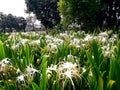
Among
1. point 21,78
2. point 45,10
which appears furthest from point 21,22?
point 21,78

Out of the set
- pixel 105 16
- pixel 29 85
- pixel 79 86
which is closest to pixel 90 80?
pixel 79 86

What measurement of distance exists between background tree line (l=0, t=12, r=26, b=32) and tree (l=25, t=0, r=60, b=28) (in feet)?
52.6

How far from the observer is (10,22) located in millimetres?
51531

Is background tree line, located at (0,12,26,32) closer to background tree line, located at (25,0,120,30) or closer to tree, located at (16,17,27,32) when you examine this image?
tree, located at (16,17,27,32)

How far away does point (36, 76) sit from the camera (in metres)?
2.43

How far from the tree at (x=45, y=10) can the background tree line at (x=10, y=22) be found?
16.0 m

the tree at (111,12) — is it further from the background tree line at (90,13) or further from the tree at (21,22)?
the tree at (21,22)

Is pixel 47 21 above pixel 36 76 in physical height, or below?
below

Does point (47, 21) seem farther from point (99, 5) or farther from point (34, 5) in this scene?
point (99, 5)

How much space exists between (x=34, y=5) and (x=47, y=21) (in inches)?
91.6

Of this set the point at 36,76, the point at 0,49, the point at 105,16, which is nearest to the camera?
the point at 36,76

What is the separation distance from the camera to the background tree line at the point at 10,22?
A: 50.9 meters

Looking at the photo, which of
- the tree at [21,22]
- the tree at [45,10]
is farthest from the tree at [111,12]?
the tree at [21,22]

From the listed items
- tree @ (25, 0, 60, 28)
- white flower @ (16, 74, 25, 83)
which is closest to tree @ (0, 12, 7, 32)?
tree @ (25, 0, 60, 28)
